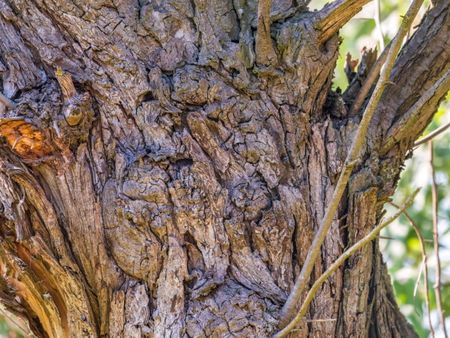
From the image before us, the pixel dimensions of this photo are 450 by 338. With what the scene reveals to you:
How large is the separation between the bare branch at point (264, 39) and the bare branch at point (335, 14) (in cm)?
12

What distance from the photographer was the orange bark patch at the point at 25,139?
1.23 meters

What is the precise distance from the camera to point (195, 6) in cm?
139

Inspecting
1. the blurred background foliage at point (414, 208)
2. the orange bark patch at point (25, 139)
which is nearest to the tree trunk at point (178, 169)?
the orange bark patch at point (25, 139)

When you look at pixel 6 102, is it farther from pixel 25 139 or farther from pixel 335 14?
pixel 335 14

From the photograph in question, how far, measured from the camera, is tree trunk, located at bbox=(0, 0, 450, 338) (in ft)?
4.04

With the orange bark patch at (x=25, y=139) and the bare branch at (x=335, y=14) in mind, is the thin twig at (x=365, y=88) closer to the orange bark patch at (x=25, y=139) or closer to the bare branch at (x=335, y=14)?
the bare branch at (x=335, y=14)

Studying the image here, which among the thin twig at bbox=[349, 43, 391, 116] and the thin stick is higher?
the thin twig at bbox=[349, 43, 391, 116]

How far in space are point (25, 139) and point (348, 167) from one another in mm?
620

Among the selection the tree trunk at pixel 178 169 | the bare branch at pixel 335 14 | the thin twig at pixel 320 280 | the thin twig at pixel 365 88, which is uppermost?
the bare branch at pixel 335 14

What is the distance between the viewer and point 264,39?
52.9 inches

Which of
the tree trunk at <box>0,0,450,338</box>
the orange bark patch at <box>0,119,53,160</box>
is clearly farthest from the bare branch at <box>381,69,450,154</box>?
the orange bark patch at <box>0,119,53,160</box>

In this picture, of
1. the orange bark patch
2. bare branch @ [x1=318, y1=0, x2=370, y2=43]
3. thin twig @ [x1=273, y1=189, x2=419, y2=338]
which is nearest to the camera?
thin twig @ [x1=273, y1=189, x2=419, y2=338]

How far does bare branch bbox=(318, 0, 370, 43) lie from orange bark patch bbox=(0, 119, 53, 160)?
0.62m

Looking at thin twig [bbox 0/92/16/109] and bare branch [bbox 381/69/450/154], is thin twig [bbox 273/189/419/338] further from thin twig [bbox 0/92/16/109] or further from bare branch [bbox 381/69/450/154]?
thin twig [bbox 0/92/16/109]
